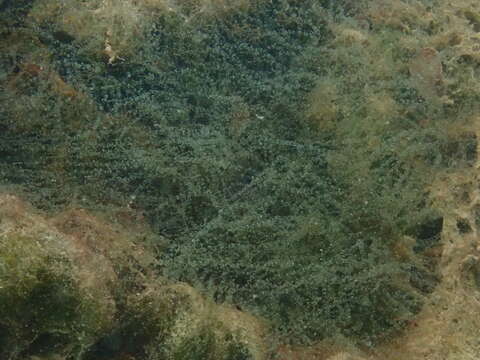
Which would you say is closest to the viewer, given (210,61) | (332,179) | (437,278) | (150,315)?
(150,315)

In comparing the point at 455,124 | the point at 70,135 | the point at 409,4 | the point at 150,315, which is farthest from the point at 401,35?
the point at 150,315

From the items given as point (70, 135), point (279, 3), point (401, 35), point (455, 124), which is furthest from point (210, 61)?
point (455, 124)

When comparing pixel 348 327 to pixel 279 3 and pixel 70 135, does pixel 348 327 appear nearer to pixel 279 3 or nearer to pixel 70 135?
pixel 70 135

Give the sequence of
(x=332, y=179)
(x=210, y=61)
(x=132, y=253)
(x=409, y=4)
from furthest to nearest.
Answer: (x=409, y=4), (x=210, y=61), (x=332, y=179), (x=132, y=253)

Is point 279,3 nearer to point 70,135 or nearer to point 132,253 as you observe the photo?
point 70,135

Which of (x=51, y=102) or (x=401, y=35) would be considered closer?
(x=51, y=102)

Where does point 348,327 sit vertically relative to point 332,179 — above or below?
below

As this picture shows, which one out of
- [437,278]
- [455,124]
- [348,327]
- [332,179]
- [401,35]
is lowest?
[348,327]

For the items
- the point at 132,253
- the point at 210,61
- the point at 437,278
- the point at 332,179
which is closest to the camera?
the point at 132,253

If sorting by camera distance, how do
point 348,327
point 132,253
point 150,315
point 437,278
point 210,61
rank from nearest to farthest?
point 150,315, point 132,253, point 348,327, point 437,278, point 210,61
